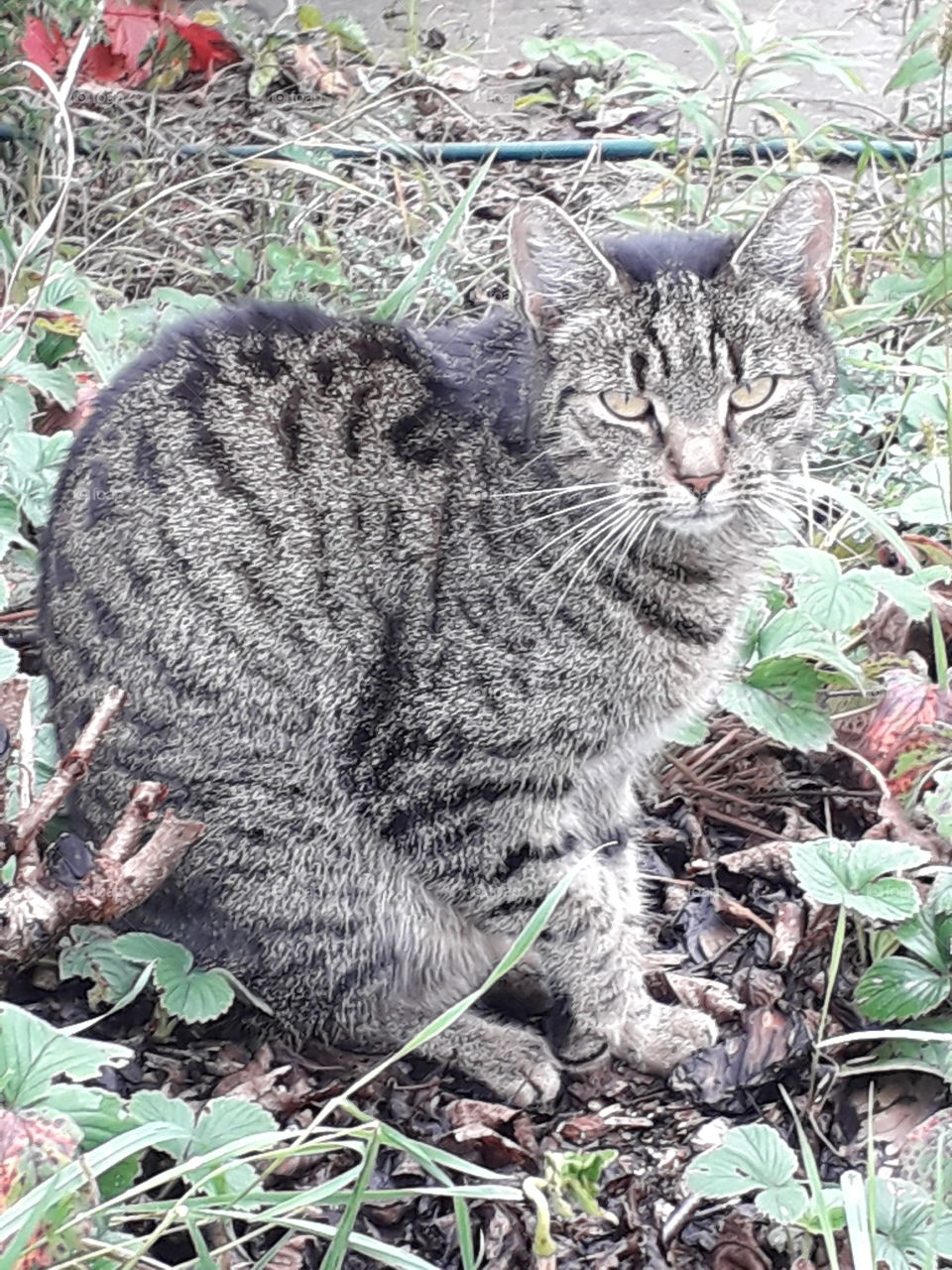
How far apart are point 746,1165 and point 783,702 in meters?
1.08

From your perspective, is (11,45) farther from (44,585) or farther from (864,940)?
(864,940)

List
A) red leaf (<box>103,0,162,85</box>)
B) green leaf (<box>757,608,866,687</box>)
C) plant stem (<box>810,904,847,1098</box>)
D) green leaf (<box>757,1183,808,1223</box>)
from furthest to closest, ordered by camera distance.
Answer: red leaf (<box>103,0,162,85</box>) → green leaf (<box>757,608,866,687</box>) → plant stem (<box>810,904,847,1098</box>) → green leaf (<box>757,1183,808,1223</box>)

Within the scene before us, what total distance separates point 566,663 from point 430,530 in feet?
1.04

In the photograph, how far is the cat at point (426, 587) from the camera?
2.57 m

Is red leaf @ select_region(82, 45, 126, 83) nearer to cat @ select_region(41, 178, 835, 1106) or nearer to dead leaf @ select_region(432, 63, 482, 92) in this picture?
dead leaf @ select_region(432, 63, 482, 92)

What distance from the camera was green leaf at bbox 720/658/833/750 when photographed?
289cm

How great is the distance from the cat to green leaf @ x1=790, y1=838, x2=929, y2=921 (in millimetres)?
398

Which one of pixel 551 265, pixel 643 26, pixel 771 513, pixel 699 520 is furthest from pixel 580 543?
pixel 643 26

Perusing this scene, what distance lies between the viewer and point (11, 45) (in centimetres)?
448

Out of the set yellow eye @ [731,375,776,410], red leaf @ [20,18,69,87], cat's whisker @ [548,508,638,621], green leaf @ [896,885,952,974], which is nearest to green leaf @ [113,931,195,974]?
cat's whisker @ [548,508,638,621]

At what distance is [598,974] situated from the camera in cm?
275

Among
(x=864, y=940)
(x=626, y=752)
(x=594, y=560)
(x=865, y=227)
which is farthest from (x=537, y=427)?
(x=865, y=227)

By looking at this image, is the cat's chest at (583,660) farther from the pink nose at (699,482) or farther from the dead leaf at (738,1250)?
the dead leaf at (738,1250)

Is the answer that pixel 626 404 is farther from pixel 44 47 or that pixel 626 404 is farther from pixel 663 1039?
pixel 44 47
